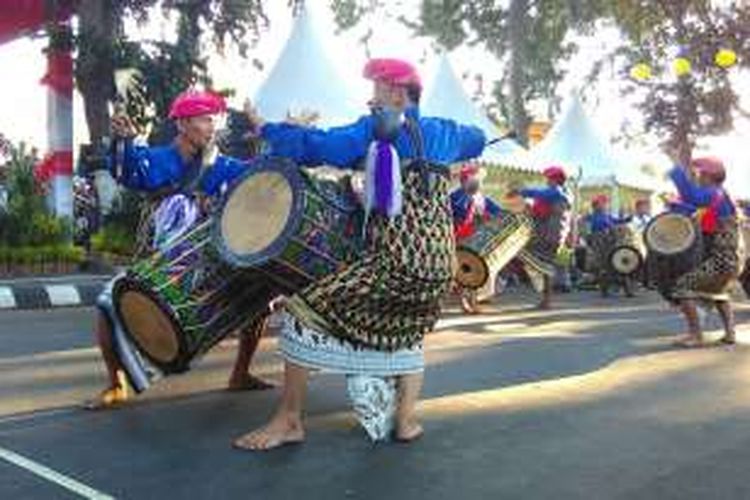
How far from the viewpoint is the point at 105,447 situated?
5508mm

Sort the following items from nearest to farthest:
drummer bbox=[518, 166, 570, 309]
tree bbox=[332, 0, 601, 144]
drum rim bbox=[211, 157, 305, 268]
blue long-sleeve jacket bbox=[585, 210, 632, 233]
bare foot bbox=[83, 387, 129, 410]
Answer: drum rim bbox=[211, 157, 305, 268] < bare foot bbox=[83, 387, 129, 410] < drummer bbox=[518, 166, 570, 309] < blue long-sleeve jacket bbox=[585, 210, 632, 233] < tree bbox=[332, 0, 601, 144]

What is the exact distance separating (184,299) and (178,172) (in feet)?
2.86

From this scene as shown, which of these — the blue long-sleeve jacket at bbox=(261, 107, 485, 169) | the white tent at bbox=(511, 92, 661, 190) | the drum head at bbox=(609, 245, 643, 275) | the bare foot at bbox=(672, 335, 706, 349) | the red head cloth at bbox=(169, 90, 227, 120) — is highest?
the white tent at bbox=(511, 92, 661, 190)

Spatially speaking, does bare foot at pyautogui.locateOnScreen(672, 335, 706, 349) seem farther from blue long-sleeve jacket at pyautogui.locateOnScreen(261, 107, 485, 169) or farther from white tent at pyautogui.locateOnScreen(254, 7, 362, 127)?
white tent at pyautogui.locateOnScreen(254, 7, 362, 127)

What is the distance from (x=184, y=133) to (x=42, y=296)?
755 centimetres

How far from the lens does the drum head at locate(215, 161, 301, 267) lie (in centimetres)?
536

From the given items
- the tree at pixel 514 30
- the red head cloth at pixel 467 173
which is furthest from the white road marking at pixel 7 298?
the tree at pixel 514 30

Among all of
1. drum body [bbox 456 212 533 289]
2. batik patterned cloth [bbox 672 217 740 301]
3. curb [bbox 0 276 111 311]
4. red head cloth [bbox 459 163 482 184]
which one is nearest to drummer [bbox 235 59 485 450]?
batik patterned cloth [bbox 672 217 740 301]

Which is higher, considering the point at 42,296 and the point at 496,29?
the point at 496,29

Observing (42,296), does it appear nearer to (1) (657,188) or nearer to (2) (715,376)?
(2) (715,376)

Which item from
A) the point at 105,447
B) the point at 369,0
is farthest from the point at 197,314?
the point at 369,0

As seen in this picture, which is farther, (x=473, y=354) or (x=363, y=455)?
(x=473, y=354)

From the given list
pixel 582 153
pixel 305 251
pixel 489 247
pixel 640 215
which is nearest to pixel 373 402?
pixel 305 251

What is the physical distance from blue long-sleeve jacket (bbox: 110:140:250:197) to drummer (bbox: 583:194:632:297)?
1277cm
